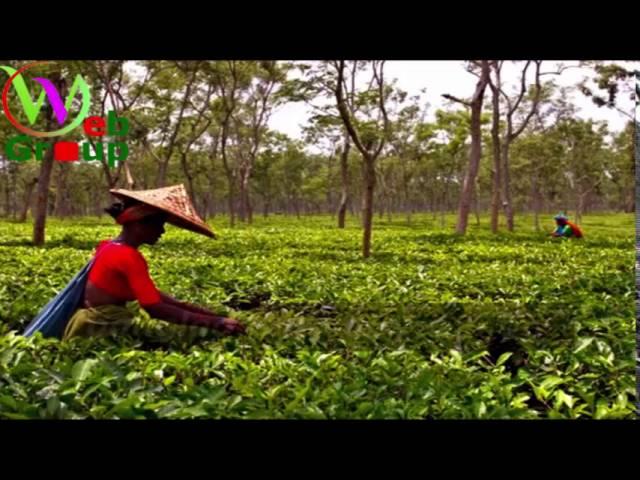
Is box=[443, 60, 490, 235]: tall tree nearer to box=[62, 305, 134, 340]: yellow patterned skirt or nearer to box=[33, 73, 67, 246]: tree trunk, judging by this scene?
box=[33, 73, 67, 246]: tree trunk

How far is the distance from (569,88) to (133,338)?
2161cm

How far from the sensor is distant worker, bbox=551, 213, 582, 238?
12.0 metres

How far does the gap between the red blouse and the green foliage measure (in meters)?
0.24

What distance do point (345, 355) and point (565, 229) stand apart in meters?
10.8

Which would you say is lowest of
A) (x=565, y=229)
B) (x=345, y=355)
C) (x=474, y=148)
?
(x=345, y=355)

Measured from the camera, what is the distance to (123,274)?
2.96 m

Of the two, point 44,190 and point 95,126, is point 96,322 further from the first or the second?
point 44,190

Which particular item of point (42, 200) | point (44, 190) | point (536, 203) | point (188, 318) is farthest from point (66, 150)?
point (536, 203)

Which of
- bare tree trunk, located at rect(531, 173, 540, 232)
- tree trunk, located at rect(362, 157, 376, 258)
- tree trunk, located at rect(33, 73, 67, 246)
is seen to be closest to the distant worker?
tree trunk, located at rect(362, 157, 376, 258)

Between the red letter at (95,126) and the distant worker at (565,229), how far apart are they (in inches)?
418

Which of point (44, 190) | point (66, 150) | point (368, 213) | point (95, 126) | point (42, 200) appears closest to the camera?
point (95, 126)

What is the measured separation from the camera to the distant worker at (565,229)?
473 inches

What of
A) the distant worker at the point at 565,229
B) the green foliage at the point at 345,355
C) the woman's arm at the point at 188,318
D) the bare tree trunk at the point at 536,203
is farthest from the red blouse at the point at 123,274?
the bare tree trunk at the point at 536,203

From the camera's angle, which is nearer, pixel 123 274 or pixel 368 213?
pixel 123 274
